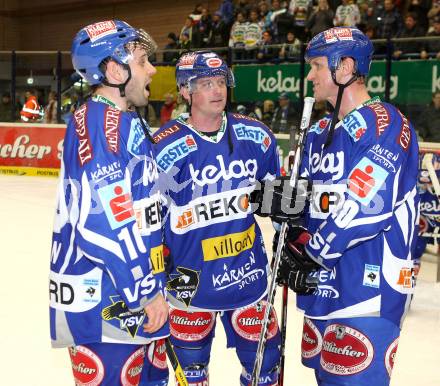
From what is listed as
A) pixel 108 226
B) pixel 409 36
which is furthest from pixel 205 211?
pixel 409 36

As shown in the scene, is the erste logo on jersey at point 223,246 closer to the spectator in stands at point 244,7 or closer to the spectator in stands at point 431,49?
the spectator in stands at point 431,49

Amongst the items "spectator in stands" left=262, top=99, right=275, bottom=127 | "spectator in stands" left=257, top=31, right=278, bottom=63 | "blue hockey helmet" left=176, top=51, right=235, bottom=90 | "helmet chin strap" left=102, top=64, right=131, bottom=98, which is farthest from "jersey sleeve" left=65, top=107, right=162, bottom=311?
"spectator in stands" left=257, top=31, right=278, bottom=63

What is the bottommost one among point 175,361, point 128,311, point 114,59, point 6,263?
point 6,263

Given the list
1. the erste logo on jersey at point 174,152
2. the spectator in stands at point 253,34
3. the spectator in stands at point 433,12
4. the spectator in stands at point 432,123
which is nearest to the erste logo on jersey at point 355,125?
the erste logo on jersey at point 174,152

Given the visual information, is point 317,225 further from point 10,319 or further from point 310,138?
point 10,319

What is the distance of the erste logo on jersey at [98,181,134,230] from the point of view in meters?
2.21

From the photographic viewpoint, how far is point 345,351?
Result: 258cm

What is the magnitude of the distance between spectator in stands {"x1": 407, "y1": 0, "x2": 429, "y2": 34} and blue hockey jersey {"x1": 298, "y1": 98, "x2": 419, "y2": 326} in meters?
9.47

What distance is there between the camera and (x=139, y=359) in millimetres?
2414

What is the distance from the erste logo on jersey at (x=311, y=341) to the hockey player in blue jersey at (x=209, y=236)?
0.75 feet

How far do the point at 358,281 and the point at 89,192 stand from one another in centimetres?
103

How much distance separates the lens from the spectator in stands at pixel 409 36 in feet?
32.9

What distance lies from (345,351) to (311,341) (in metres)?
0.33

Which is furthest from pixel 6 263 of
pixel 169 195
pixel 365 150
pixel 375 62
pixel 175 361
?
pixel 375 62
